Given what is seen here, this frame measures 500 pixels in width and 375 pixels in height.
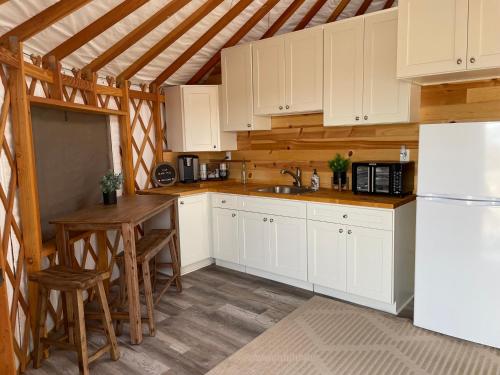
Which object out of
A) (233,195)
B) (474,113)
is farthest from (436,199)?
(233,195)

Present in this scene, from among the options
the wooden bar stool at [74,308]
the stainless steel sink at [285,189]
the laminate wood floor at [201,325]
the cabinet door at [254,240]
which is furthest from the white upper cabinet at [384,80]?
the wooden bar stool at [74,308]

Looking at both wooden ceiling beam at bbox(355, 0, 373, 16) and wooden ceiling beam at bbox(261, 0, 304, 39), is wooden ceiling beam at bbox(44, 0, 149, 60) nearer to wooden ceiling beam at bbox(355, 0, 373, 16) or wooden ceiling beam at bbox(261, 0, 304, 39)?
wooden ceiling beam at bbox(261, 0, 304, 39)

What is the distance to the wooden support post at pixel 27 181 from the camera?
256cm

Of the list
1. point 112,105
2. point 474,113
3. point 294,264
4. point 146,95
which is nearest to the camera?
point 474,113

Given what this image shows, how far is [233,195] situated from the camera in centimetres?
400

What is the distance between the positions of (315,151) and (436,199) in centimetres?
160

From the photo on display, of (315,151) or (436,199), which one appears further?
(315,151)

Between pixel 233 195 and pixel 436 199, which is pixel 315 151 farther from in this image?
pixel 436 199

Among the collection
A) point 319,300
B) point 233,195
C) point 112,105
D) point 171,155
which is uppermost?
point 112,105

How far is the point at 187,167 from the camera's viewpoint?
4527 mm

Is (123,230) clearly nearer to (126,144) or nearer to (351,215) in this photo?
(126,144)

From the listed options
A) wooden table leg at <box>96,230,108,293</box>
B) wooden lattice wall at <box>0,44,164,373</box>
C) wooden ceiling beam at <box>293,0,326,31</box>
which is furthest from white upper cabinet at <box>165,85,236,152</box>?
wooden table leg at <box>96,230,108,293</box>

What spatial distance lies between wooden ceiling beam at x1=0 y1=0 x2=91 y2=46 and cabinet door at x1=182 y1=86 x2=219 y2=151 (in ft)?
6.46

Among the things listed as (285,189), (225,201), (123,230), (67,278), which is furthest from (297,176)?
(67,278)
